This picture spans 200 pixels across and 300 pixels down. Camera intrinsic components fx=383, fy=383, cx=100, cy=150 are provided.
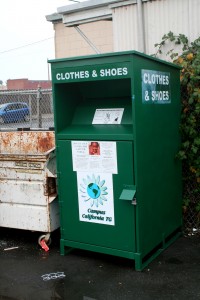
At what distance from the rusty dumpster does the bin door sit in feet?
1.06

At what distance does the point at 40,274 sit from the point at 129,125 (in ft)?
6.00

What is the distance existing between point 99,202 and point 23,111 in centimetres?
504

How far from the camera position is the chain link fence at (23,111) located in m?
7.94

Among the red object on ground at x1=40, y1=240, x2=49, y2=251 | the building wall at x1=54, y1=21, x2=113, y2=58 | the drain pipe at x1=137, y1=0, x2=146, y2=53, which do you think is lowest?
the red object on ground at x1=40, y1=240, x2=49, y2=251

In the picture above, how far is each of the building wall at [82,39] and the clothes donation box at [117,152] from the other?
1574 cm

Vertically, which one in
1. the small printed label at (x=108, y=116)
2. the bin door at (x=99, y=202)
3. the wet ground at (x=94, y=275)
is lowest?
the wet ground at (x=94, y=275)

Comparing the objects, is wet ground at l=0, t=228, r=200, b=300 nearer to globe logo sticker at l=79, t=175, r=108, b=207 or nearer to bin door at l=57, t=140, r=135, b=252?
bin door at l=57, t=140, r=135, b=252

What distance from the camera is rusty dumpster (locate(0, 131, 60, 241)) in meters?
4.60

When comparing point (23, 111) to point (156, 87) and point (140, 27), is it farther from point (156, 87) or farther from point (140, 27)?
point (156, 87)

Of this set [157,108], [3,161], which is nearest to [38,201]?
[3,161]

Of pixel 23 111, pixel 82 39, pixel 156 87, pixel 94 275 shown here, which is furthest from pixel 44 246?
pixel 82 39

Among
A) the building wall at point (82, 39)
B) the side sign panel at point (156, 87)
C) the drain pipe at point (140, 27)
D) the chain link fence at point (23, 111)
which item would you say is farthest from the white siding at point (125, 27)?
the building wall at point (82, 39)

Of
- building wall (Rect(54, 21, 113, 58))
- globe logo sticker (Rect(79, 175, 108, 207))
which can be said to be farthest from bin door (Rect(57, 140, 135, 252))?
building wall (Rect(54, 21, 113, 58))

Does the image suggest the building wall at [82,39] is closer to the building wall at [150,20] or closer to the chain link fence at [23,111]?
the chain link fence at [23,111]
